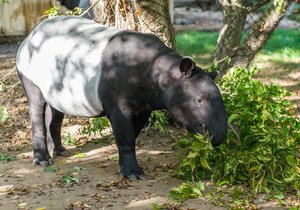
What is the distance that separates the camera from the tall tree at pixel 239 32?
335 inches

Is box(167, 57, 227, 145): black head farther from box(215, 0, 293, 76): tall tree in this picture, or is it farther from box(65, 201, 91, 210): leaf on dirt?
box(215, 0, 293, 76): tall tree

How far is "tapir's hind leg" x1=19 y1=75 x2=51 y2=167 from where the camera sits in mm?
7016

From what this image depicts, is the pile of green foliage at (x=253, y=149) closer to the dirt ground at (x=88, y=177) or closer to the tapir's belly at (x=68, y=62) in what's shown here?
the dirt ground at (x=88, y=177)

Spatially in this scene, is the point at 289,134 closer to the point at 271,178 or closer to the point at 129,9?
the point at 271,178

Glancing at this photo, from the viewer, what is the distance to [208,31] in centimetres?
1911

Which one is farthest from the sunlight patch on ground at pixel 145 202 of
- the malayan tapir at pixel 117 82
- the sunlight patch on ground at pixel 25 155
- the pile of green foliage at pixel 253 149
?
the sunlight patch on ground at pixel 25 155

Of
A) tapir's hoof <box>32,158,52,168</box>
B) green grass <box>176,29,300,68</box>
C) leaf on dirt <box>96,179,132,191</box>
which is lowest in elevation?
green grass <box>176,29,300,68</box>

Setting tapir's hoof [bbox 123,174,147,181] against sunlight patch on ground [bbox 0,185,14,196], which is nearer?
sunlight patch on ground [bbox 0,185,14,196]

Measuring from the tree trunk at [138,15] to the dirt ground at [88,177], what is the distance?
1241 mm

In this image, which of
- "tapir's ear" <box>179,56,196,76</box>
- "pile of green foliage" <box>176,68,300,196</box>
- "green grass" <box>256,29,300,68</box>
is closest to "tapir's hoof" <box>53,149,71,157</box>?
"pile of green foliage" <box>176,68,300,196</box>

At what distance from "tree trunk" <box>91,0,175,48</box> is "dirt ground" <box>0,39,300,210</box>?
124 centimetres

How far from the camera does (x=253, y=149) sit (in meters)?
6.28

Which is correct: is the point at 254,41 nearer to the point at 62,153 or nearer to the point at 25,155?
the point at 62,153

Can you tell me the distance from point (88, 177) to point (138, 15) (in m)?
2.26
